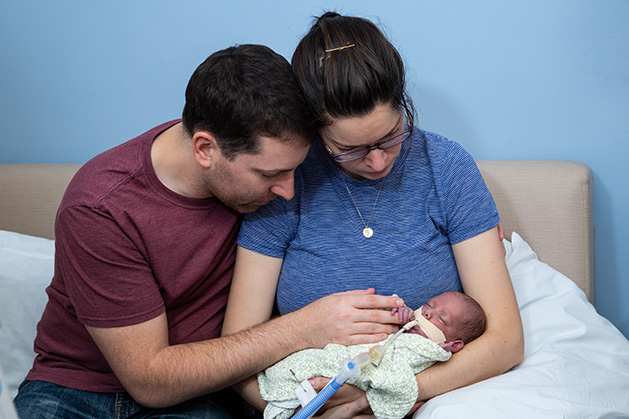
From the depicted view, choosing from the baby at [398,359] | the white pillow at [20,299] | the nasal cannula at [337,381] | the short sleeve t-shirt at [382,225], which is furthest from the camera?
the white pillow at [20,299]

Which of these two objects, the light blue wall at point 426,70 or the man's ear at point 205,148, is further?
the light blue wall at point 426,70

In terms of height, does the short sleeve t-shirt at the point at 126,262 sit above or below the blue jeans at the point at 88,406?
above

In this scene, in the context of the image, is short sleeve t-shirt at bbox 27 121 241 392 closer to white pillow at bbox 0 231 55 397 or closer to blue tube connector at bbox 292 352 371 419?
white pillow at bbox 0 231 55 397

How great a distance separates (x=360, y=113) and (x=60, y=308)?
94 cm

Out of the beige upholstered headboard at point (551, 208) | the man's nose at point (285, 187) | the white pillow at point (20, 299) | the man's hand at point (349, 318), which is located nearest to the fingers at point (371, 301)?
the man's hand at point (349, 318)

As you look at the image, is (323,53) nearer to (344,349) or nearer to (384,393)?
(344,349)

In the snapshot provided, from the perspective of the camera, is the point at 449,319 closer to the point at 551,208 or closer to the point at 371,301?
the point at 371,301

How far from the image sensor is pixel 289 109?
1240mm

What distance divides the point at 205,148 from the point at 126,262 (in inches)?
12.4

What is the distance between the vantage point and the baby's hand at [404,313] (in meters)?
1.36

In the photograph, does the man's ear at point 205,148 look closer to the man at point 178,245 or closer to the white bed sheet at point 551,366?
the man at point 178,245

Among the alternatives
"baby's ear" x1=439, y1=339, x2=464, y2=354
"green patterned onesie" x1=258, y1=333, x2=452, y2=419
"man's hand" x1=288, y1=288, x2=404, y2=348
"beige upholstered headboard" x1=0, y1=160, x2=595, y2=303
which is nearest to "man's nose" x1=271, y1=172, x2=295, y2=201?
"man's hand" x1=288, y1=288, x2=404, y2=348

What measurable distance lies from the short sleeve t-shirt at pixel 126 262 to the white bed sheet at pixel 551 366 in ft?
2.05

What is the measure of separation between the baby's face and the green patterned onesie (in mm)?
60
